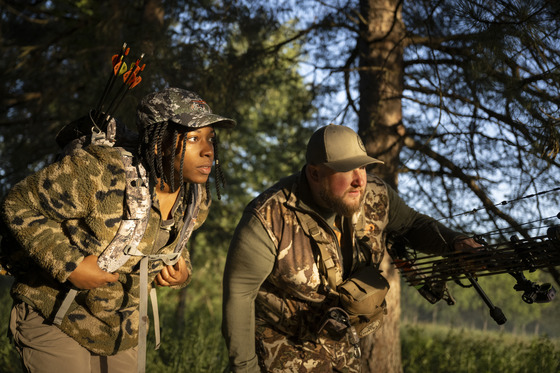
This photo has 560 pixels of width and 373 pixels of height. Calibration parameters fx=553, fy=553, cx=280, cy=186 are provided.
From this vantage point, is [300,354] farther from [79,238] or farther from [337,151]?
[79,238]

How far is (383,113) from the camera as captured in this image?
18.6 ft

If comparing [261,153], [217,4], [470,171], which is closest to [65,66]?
[217,4]

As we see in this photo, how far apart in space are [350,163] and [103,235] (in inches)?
56.3

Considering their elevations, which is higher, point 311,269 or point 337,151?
point 337,151

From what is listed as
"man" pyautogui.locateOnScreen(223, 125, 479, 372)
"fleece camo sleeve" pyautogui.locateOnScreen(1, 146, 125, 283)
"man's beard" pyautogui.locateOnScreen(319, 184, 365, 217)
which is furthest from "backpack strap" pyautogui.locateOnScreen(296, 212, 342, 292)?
"fleece camo sleeve" pyautogui.locateOnScreen(1, 146, 125, 283)

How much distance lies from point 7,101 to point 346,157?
27.1ft

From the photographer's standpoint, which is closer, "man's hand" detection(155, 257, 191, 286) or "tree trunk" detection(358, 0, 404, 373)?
"man's hand" detection(155, 257, 191, 286)

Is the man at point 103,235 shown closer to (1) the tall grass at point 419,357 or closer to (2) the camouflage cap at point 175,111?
(2) the camouflage cap at point 175,111

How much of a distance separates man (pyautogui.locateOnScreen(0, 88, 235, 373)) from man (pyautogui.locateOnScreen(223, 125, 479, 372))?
0.42 metres

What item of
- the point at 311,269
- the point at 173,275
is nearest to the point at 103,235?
the point at 173,275

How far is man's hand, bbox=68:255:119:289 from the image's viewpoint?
8.43 ft

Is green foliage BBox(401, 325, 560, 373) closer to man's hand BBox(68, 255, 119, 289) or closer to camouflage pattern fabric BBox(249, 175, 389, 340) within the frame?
camouflage pattern fabric BBox(249, 175, 389, 340)

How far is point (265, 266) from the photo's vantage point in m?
3.19

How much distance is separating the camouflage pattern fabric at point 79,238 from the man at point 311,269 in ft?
1.85
